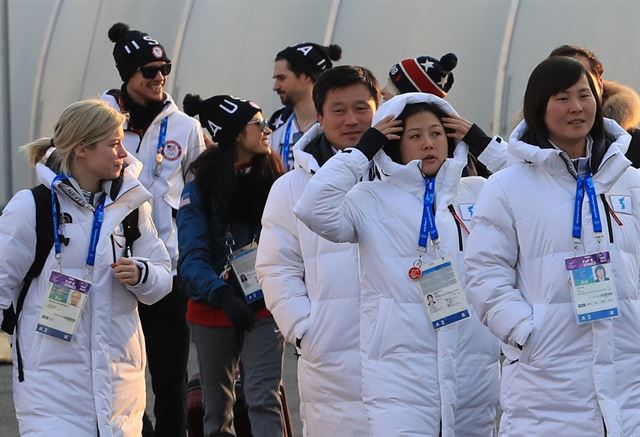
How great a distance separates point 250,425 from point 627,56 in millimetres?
5468

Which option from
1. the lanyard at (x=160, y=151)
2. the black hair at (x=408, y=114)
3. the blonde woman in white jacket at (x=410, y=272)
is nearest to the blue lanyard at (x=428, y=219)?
the blonde woman in white jacket at (x=410, y=272)

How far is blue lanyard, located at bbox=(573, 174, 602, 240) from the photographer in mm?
5418

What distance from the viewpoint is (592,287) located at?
534cm

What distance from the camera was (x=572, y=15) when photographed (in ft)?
41.8

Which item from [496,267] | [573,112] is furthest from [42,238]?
[573,112]

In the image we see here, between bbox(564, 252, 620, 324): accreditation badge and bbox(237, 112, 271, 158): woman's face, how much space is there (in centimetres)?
288

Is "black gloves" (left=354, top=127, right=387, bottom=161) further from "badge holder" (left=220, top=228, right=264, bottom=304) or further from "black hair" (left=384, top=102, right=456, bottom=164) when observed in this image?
"badge holder" (left=220, top=228, right=264, bottom=304)

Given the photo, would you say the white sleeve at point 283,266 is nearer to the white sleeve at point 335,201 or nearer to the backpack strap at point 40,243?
the white sleeve at point 335,201

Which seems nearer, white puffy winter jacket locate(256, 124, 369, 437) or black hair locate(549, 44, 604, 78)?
white puffy winter jacket locate(256, 124, 369, 437)

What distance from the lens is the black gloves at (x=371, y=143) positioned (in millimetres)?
6016

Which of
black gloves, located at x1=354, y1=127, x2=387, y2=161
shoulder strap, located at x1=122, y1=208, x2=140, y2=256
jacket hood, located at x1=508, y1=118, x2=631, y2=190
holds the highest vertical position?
jacket hood, located at x1=508, y1=118, x2=631, y2=190

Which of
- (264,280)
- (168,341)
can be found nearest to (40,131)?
(168,341)

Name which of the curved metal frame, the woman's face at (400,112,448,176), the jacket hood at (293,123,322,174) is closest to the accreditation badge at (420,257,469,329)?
the woman's face at (400,112,448,176)

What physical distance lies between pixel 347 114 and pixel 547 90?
132 cm
